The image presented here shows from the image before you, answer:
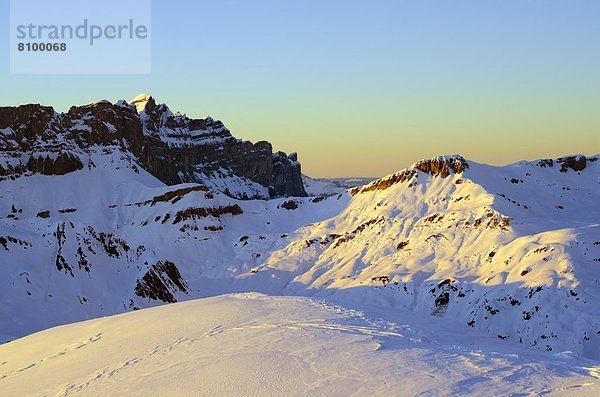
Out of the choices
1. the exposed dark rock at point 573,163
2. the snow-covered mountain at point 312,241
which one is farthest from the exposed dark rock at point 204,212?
the exposed dark rock at point 573,163

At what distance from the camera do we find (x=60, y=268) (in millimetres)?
72875

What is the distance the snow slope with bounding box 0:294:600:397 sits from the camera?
20.7 meters

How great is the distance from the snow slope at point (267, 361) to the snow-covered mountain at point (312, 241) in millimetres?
32785

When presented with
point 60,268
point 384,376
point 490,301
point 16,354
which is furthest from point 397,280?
point 384,376

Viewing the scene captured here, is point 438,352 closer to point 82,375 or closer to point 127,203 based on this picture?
point 82,375

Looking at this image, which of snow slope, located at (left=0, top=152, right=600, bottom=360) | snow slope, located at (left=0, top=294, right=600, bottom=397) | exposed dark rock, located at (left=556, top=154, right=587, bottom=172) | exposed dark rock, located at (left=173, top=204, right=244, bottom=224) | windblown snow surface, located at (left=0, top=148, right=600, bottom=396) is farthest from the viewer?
exposed dark rock, located at (left=173, top=204, right=244, bottom=224)

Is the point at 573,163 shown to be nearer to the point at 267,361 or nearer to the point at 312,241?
the point at 312,241


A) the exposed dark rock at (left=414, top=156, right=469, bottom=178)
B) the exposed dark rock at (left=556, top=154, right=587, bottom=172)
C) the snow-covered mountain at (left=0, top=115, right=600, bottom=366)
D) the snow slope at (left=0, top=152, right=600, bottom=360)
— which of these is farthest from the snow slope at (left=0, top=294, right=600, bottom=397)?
the exposed dark rock at (left=556, top=154, right=587, bottom=172)

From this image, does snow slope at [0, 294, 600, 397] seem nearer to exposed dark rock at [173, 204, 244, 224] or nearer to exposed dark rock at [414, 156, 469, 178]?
exposed dark rock at [414, 156, 469, 178]

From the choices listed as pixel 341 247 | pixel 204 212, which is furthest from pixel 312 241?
pixel 204 212

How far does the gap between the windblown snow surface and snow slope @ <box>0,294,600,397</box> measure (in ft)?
0.42

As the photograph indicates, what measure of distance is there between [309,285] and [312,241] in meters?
22.7

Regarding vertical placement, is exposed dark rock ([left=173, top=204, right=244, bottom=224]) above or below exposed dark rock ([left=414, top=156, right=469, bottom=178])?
below

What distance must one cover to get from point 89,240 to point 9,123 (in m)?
125
